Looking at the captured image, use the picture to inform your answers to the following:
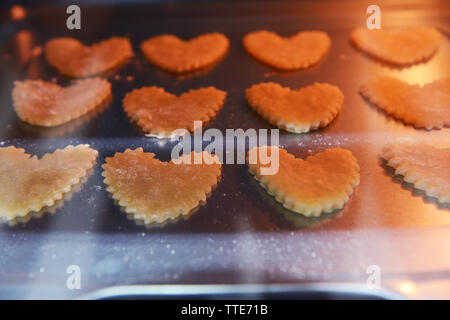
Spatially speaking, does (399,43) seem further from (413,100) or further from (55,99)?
(55,99)

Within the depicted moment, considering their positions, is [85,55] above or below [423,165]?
above

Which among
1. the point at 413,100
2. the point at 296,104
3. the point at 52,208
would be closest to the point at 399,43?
the point at 413,100

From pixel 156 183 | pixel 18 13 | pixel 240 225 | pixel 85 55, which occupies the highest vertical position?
pixel 18 13

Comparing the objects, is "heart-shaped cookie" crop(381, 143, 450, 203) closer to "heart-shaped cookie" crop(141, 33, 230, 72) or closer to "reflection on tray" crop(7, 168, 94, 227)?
"heart-shaped cookie" crop(141, 33, 230, 72)

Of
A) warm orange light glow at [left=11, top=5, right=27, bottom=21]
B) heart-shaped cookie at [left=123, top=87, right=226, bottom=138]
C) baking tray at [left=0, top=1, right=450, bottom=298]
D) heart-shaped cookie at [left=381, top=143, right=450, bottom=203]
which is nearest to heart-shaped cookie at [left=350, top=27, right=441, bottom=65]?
baking tray at [left=0, top=1, right=450, bottom=298]

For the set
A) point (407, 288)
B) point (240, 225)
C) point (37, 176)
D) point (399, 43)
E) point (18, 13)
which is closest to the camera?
point (407, 288)
